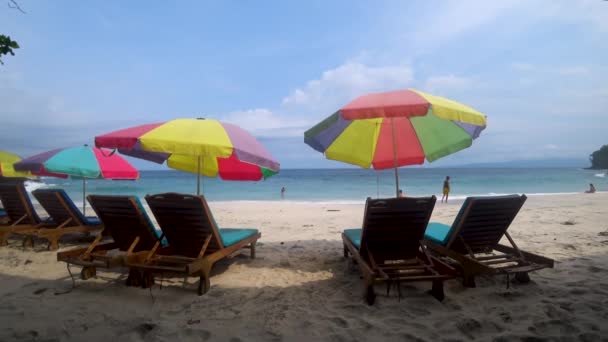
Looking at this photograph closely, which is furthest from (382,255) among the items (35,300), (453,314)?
(35,300)

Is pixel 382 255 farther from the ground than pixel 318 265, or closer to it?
farther from the ground

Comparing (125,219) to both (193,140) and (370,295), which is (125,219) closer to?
(193,140)

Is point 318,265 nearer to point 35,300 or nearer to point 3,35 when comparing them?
point 35,300

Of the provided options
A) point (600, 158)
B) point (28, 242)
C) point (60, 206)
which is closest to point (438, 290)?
point (60, 206)

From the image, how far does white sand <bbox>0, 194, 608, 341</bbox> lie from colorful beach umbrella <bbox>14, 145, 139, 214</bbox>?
1879 millimetres

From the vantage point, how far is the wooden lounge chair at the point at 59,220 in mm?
5242

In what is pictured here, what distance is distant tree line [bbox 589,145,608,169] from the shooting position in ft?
223

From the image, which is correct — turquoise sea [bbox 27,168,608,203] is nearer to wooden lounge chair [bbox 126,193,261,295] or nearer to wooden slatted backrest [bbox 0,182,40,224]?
wooden lounge chair [bbox 126,193,261,295]

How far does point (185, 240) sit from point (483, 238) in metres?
3.44

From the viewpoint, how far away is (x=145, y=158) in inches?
214

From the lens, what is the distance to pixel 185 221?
3.53 metres

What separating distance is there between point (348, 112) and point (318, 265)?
7.23 feet

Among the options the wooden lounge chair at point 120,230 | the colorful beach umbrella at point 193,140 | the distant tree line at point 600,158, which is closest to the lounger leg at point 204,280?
the wooden lounge chair at point 120,230

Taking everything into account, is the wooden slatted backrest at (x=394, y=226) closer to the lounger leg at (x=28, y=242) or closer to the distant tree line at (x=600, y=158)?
the lounger leg at (x=28, y=242)
